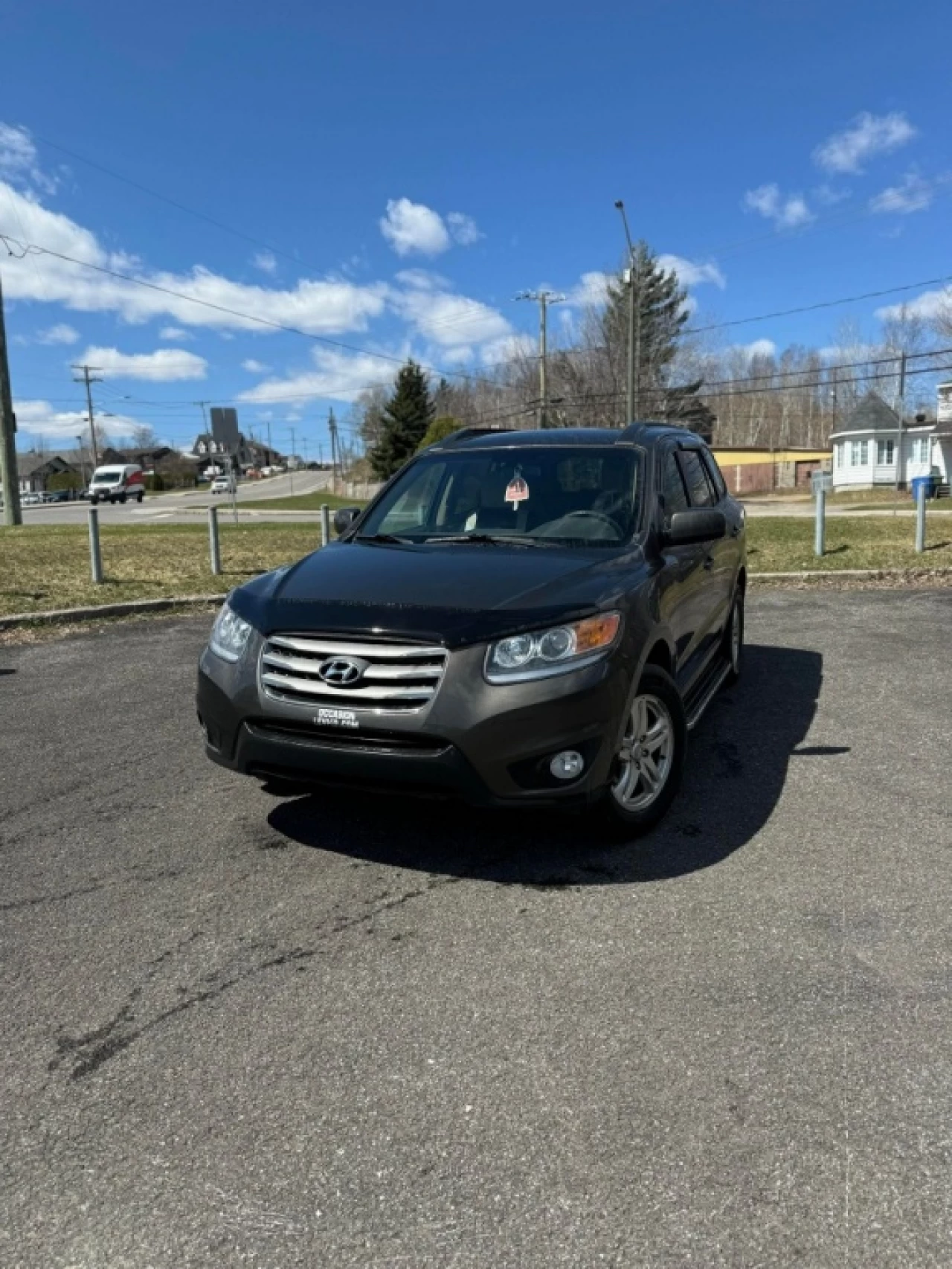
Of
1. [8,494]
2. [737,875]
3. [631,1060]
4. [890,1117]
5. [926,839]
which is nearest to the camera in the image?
[890,1117]

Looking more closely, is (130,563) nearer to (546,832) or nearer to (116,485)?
(546,832)

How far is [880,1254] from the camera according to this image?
1.85 m

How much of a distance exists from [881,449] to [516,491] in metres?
53.4

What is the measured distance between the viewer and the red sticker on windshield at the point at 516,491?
470 centimetres

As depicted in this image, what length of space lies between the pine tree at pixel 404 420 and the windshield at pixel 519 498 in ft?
195

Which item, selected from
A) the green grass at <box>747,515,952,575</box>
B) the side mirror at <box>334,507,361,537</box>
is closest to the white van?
the green grass at <box>747,515,952,575</box>

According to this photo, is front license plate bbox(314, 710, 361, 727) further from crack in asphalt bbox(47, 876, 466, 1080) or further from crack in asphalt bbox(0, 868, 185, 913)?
crack in asphalt bbox(0, 868, 185, 913)

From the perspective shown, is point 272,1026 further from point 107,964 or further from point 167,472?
point 167,472

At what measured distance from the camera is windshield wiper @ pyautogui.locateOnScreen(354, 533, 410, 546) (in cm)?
454

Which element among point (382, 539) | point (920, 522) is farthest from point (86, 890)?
point (920, 522)

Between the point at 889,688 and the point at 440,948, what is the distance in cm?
461

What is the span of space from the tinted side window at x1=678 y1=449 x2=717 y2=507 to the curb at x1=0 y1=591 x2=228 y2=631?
16.6ft

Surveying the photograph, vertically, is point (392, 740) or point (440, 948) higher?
point (392, 740)

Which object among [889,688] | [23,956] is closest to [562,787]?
[23,956]
